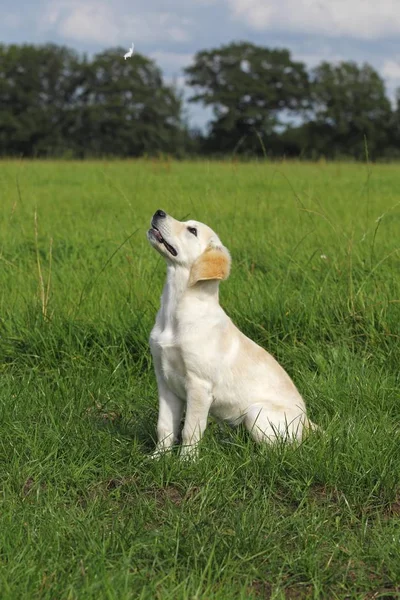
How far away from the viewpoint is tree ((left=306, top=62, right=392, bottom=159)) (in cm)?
6033

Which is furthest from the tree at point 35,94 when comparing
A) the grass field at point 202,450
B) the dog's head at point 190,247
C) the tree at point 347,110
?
the dog's head at point 190,247

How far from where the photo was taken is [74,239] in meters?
7.65

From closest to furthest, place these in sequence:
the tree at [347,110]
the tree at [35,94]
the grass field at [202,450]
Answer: the grass field at [202,450] → the tree at [35,94] → the tree at [347,110]

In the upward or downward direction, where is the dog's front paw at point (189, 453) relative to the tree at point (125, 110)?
downward

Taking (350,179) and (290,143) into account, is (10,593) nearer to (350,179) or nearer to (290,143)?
(350,179)

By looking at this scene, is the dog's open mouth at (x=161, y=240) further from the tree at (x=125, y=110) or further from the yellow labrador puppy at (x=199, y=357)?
the tree at (x=125, y=110)

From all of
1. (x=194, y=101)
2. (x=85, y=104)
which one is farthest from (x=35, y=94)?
(x=194, y=101)

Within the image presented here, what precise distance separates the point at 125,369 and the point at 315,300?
58.7 inches

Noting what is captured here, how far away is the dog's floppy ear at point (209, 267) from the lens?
355 centimetres

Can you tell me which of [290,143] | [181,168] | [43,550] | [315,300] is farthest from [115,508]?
[290,143]

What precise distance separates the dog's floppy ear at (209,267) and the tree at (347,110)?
185ft

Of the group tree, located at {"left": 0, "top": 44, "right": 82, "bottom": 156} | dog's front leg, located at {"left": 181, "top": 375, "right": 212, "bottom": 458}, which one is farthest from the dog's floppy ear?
tree, located at {"left": 0, "top": 44, "right": 82, "bottom": 156}

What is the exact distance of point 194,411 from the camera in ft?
11.8

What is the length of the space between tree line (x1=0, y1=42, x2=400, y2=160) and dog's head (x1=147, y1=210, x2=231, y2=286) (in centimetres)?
4015
